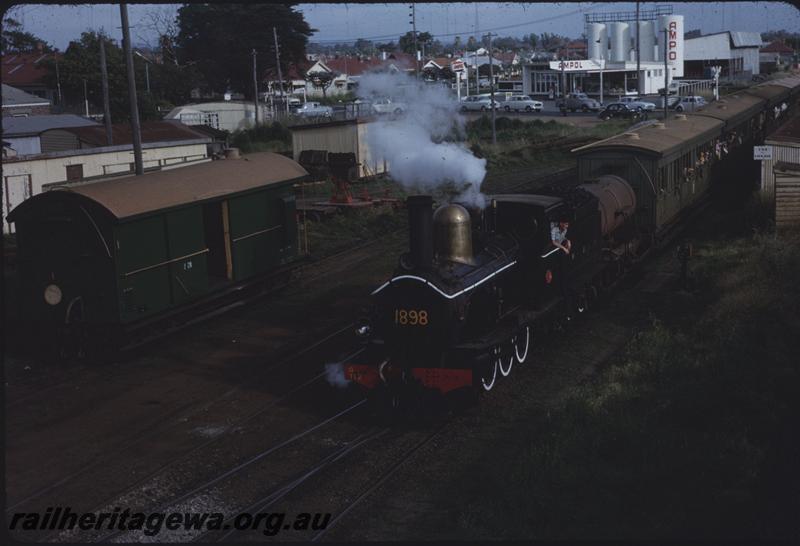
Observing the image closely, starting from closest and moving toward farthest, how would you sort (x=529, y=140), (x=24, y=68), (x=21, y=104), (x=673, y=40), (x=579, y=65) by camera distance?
(x=21, y=104), (x=529, y=140), (x=24, y=68), (x=673, y=40), (x=579, y=65)

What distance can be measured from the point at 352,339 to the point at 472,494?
7.70 m

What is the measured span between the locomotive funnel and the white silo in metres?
88.7

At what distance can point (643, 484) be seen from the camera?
9828mm

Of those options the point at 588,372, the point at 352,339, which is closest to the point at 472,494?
the point at 588,372

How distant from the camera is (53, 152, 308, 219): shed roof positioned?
16.4m

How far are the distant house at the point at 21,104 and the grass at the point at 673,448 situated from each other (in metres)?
45.9

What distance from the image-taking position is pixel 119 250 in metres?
16.0

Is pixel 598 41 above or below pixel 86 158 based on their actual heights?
above

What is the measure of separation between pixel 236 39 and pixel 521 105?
2743 cm

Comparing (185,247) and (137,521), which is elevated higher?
(185,247)

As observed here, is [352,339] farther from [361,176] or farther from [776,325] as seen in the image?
[361,176]

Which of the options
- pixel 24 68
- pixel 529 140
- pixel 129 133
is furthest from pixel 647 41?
pixel 129 133

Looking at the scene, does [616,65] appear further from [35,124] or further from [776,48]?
[35,124]

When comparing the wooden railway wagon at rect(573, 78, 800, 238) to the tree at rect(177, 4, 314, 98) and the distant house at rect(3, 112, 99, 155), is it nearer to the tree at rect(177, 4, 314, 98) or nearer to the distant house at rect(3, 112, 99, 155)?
the distant house at rect(3, 112, 99, 155)
